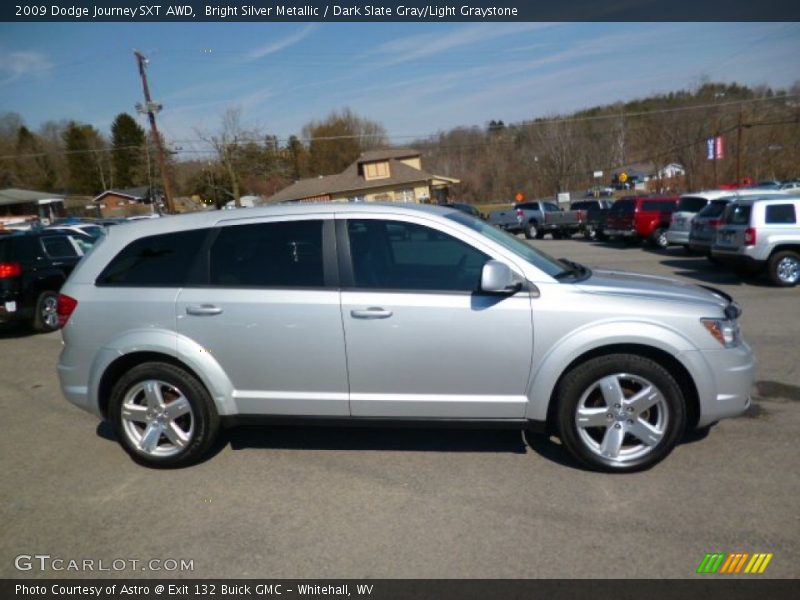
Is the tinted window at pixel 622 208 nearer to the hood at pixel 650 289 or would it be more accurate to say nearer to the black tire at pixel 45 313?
the hood at pixel 650 289

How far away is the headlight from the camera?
3631mm

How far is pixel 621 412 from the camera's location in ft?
12.0

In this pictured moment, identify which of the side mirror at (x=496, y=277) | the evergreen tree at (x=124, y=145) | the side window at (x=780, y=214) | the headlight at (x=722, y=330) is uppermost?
the evergreen tree at (x=124, y=145)

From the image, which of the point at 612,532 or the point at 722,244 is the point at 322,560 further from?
the point at 722,244

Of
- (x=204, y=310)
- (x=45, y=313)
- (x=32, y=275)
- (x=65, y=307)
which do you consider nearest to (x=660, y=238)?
(x=45, y=313)

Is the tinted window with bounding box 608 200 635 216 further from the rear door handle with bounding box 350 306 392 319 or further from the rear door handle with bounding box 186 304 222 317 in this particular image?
the rear door handle with bounding box 186 304 222 317

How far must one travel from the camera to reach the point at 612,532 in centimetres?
309

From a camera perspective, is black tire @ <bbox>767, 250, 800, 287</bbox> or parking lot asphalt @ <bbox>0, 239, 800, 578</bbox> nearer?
parking lot asphalt @ <bbox>0, 239, 800, 578</bbox>

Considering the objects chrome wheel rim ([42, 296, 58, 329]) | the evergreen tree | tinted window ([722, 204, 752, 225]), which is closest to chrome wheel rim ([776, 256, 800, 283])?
tinted window ([722, 204, 752, 225])

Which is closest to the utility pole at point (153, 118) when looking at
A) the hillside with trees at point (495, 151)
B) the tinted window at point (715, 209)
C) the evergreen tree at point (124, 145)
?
the hillside with trees at point (495, 151)

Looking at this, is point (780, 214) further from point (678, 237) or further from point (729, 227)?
point (678, 237)

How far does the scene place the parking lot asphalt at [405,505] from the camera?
2.95 m

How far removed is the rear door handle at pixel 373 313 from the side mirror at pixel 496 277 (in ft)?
2.16

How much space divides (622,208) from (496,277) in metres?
18.8
